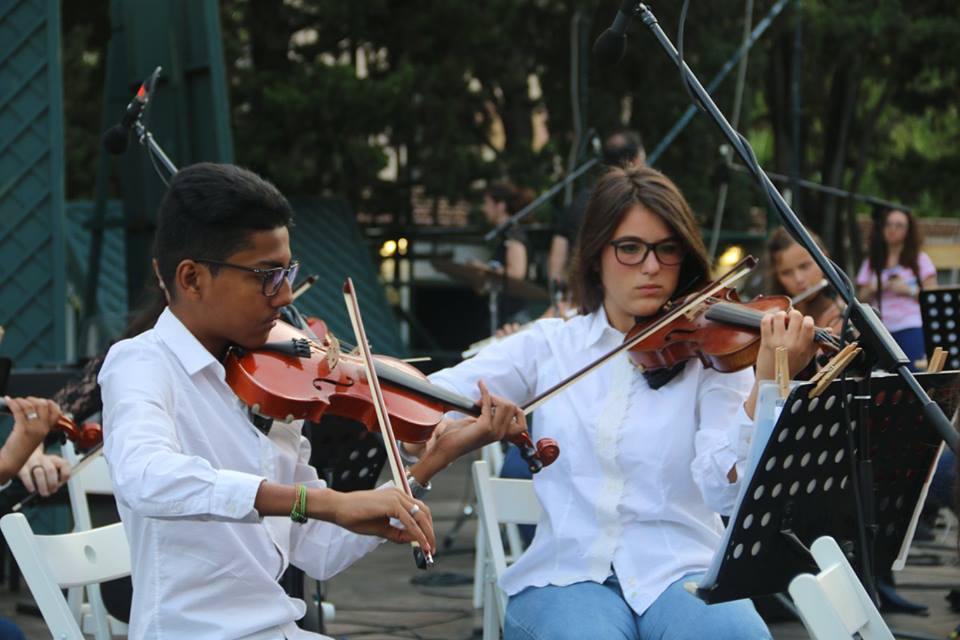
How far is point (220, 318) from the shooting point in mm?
2502

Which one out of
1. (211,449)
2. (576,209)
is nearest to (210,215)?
(211,449)

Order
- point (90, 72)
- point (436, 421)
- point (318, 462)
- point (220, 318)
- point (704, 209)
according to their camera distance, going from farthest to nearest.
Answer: point (704, 209), point (90, 72), point (318, 462), point (436, 421), point (220, 318)

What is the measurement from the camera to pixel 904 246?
6.83m

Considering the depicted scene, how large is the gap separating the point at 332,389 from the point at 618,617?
0.76 metres

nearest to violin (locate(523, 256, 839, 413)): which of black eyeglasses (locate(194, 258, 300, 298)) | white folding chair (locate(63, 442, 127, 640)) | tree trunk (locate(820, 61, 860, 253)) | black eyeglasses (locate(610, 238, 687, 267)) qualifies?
black eyeglasses (locate(610, 238, 687, 267))

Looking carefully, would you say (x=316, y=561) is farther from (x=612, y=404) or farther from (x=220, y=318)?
(x=612, y=404)

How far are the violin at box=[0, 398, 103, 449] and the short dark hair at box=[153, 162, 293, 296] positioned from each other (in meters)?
0.79

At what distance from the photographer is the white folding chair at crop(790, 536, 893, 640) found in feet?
6.64

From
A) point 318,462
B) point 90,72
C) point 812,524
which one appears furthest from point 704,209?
point 812,524

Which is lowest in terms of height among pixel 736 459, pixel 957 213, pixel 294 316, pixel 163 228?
pixel 957 213

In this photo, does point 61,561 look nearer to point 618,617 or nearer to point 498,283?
point 618,617

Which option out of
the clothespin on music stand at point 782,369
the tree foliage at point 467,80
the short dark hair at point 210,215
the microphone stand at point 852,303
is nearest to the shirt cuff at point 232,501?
the short dark hair at point 210,215

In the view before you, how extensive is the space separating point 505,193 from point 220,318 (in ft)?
17.9

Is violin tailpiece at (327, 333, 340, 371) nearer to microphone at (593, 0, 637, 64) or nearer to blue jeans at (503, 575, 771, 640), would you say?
blue jeans at (503, 575, 771, 640)
